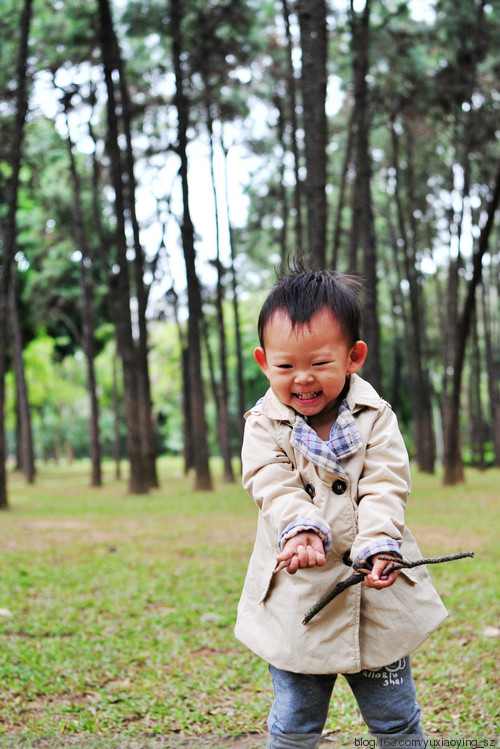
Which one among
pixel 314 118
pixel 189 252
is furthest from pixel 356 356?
pixel 189 252

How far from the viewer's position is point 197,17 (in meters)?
16.0

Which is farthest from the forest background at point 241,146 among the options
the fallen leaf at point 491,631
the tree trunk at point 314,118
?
the fallen leaf at point 491,631

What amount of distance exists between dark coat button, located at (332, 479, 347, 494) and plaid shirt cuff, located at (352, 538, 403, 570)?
0.24 m

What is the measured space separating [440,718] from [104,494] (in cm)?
1514

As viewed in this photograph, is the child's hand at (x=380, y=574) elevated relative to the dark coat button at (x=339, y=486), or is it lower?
lower

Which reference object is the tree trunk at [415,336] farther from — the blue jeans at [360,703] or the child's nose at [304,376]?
the blue jeans at [360,703]

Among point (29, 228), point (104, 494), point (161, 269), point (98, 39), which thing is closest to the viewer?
point (98, 39)

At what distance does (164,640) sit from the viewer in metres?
5.00

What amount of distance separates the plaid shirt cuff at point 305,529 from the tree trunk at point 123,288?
46.9ft

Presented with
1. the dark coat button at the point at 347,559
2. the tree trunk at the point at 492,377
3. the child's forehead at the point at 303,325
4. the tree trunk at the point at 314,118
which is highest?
the tree trunk at the point at 314,118

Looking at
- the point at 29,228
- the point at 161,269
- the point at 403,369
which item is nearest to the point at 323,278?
the point at 161,269

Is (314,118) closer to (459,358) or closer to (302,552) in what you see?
(459,358)

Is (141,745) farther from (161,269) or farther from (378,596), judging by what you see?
(161,269)

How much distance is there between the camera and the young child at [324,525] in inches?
86.8
